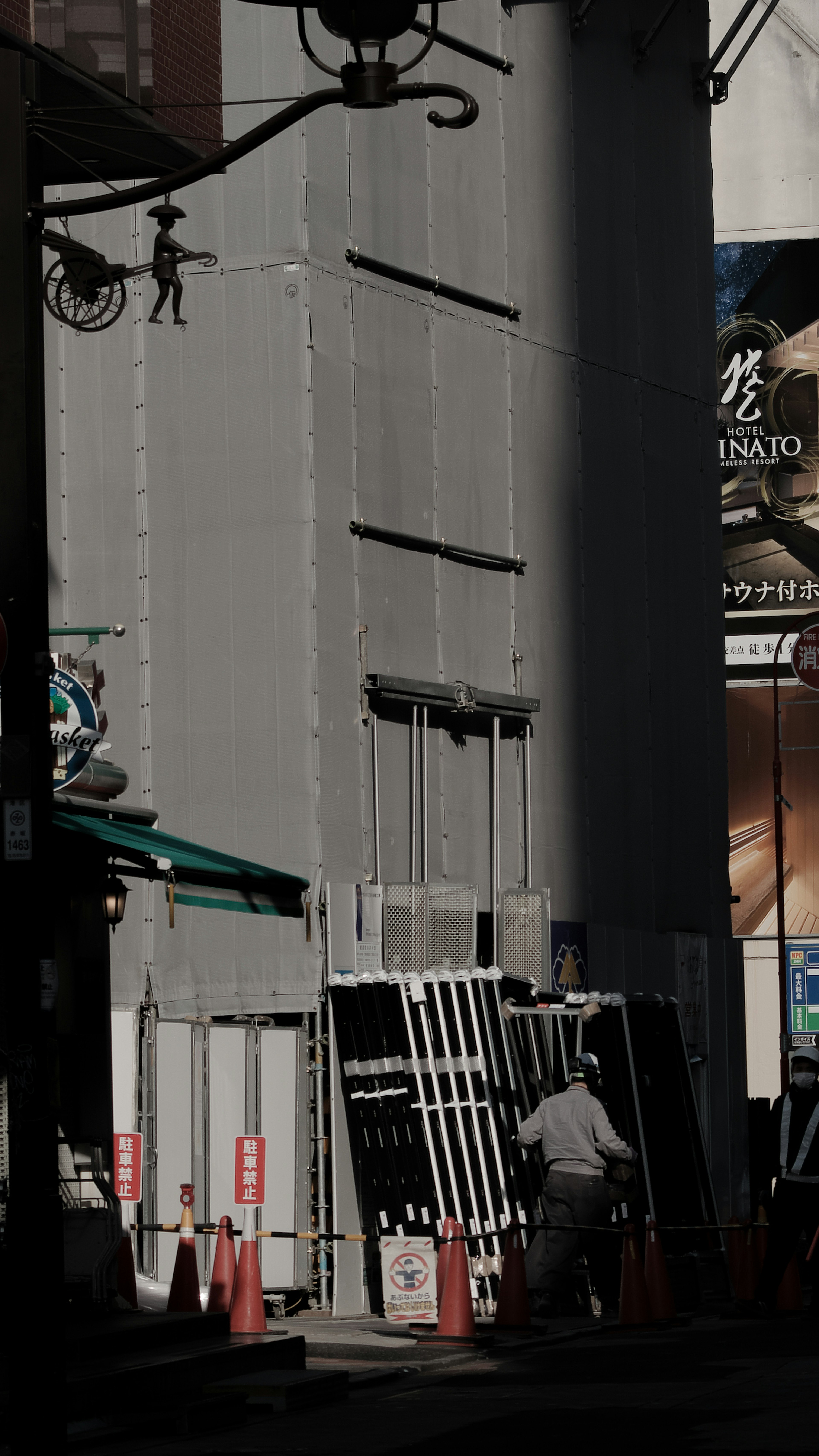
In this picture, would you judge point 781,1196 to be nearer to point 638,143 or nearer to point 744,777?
point 638,143

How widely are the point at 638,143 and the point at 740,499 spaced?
3008 cm

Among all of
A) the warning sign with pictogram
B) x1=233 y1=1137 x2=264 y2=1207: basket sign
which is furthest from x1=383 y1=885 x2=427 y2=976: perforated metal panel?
x1=233 y1=1137 x2=264 y2=1207: basket sign

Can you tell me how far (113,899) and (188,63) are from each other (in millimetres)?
5547

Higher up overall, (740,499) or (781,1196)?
(740,499)

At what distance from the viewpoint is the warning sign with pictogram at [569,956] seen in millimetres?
22344

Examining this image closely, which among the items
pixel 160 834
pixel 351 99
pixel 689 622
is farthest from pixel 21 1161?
pixel 689 622

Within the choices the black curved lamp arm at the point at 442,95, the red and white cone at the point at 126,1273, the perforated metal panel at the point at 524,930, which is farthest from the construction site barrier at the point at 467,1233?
the black curved lamp arm at the point at 442,95

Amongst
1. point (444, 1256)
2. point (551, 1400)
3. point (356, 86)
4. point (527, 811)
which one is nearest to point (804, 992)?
point (527, 811)

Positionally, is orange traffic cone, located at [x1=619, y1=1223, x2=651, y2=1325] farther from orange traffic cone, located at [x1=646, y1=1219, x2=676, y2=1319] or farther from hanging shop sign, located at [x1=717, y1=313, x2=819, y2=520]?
hanging shop sign, located at [x1=717, y1=313, x2=819, y2=520]

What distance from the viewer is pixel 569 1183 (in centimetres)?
1733

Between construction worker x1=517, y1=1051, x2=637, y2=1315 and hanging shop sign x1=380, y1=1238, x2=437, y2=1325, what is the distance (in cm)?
Answer: 101

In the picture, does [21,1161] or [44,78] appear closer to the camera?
[21,1161]

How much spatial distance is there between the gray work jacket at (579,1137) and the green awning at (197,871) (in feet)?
10.9

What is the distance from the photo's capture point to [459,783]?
70.3 ft
